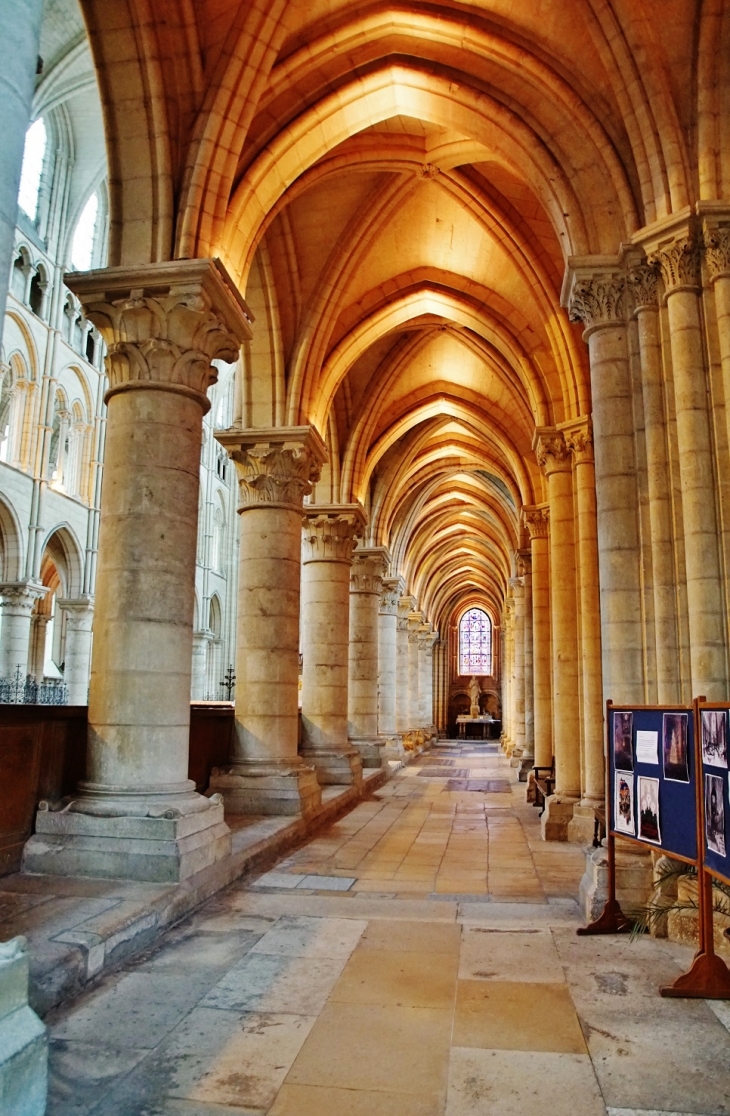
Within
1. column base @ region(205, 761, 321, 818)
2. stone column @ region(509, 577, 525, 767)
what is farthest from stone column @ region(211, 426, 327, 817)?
stone column @ region(509, 577, 525, 767)

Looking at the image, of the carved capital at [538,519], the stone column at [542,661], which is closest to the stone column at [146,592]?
the stone column at [542,661]

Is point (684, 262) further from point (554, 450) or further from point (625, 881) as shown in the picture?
point (554, 450)

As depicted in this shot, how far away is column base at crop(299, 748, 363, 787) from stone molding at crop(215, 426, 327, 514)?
4.40 m

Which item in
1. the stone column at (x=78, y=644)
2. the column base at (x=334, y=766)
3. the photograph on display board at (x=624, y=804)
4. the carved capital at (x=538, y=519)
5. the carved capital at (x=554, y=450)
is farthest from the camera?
the stone column at (x=78, y=644)

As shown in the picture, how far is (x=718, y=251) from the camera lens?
569cm

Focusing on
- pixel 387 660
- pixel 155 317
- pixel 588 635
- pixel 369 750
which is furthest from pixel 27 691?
pixel 155 317

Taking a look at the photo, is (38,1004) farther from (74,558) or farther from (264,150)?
(74,558)

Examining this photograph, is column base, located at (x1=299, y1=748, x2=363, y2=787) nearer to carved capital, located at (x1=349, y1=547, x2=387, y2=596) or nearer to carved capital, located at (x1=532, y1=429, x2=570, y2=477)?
carved capital, located at (x1=349, y1=547, x2=387, y2=596)

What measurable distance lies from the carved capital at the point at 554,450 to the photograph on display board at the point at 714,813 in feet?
23.9

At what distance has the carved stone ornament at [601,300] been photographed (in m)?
6.49

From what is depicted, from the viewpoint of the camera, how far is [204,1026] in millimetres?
3596

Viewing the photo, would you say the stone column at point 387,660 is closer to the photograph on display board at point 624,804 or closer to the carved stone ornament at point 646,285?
the carved stone ornament at point 646,285

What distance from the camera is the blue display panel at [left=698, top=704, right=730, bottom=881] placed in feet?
12.3

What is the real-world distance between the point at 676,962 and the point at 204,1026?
2604mm
